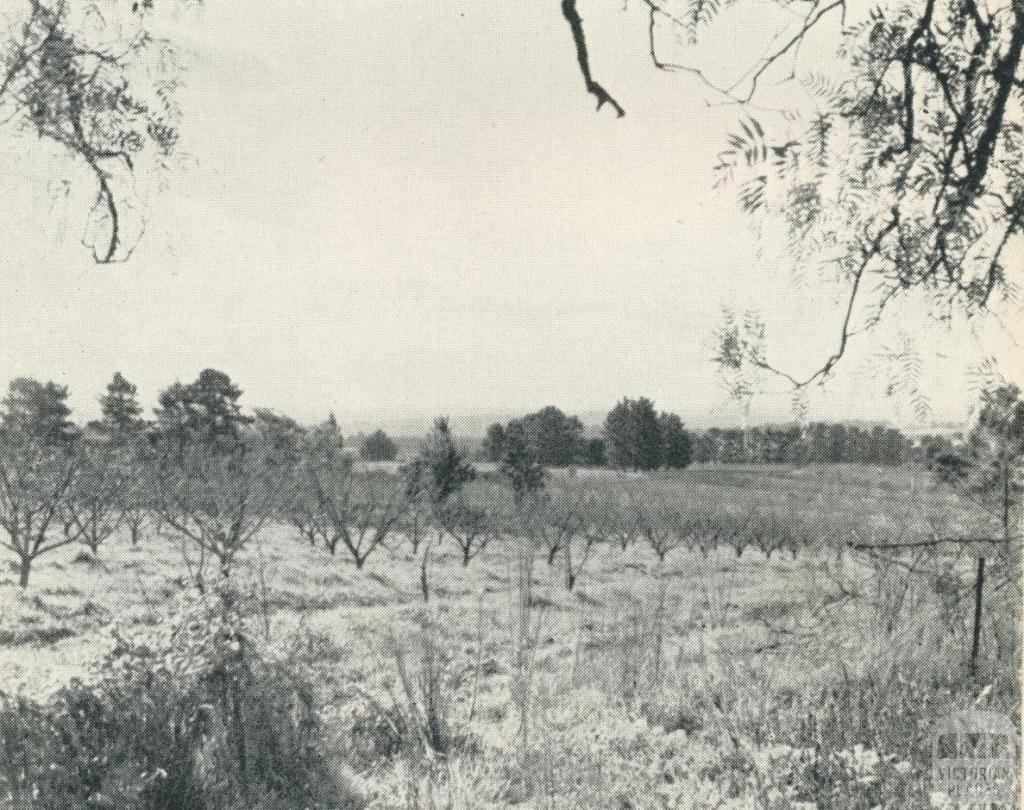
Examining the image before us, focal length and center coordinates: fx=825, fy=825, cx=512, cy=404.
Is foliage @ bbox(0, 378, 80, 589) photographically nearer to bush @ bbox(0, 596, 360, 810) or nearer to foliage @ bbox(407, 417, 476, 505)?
bush @ bbox(0, 596, 360, 810)

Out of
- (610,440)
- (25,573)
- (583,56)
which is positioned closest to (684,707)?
(583,56)

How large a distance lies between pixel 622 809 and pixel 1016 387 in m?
2.00

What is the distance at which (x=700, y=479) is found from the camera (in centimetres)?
5388

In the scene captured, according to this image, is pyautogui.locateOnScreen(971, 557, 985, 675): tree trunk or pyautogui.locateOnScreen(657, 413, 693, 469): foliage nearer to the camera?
pyautogui.locateOnScreen(971, 557, 985, 675): tree trunk

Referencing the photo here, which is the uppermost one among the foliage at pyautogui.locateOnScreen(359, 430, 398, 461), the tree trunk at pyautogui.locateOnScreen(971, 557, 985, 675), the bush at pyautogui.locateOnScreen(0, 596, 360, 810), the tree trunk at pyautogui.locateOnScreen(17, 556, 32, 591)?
the foliage at pyautogui.locateOnScreen(359, 430, 398, 461)

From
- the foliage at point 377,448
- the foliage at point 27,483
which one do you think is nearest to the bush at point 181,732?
the foliage at point 27,483

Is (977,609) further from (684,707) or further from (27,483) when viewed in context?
(27,483)

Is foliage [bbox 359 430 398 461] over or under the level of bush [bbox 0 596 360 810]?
over

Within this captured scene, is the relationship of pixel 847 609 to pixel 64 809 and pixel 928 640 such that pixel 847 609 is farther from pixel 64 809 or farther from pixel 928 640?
pixel 64 809

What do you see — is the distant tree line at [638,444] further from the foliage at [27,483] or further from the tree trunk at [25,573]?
the tree trunk at [25,573]

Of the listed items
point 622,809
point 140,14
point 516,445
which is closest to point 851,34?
point 140,14

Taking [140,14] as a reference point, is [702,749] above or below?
below

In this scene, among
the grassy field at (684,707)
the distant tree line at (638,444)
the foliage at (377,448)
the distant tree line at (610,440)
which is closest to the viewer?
the grassy field at (684,707)

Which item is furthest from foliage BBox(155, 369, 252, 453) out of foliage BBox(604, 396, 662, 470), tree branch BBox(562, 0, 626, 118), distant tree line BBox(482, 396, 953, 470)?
tree branch BBox(562, 0, 626, 118)
